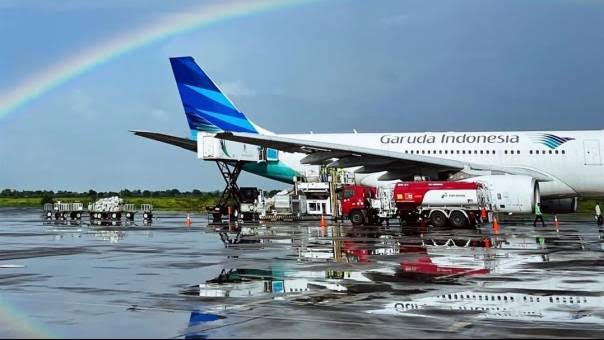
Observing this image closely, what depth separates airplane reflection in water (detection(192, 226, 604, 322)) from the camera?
860 cm

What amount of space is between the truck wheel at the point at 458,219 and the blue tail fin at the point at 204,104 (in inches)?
643

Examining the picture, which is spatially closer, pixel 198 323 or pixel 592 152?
pixel 198 323

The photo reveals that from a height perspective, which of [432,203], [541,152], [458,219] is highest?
[541,152]

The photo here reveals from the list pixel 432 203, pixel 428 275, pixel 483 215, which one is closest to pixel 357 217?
pixel 432 203

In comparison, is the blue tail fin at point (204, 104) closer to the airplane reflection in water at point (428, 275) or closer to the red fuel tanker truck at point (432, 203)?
the red fuel tanker truck at point (432, 203)

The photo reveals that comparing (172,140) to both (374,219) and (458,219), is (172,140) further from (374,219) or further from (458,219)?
(458,219)

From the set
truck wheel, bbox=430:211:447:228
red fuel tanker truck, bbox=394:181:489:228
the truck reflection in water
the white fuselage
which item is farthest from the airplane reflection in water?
the white fuselage

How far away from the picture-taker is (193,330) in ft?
23.1

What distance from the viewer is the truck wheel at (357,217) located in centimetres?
→ 3241

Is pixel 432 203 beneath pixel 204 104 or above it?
beneath

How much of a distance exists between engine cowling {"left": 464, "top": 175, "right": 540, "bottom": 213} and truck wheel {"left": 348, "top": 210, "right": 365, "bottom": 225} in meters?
5.86

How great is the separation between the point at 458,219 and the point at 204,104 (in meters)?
18.7

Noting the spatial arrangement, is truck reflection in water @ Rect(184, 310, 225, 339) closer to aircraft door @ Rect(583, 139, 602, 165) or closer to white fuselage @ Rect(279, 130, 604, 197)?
white fuselage @ Rect(279, 130, 604, 197)

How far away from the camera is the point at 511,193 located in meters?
28.7
